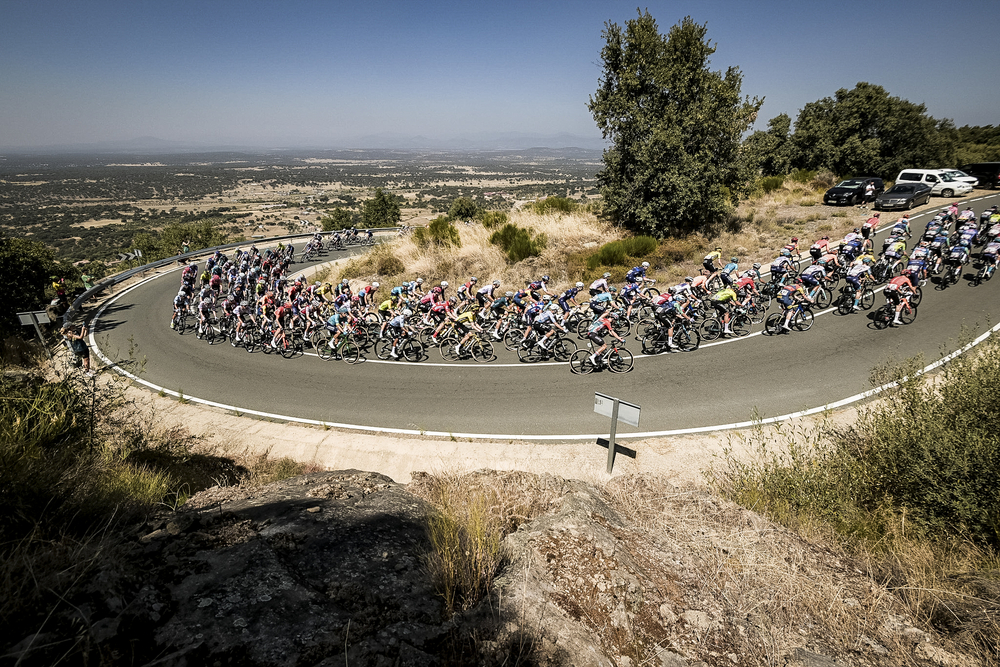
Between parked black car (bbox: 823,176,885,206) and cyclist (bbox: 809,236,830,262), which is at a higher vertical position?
parked black car (bbox: 823,176,885,206)

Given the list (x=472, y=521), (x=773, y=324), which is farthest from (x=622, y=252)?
(x=472, y=521)

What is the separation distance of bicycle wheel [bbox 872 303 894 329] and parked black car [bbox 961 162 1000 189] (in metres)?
28.4

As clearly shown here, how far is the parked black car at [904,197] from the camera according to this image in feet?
82.4

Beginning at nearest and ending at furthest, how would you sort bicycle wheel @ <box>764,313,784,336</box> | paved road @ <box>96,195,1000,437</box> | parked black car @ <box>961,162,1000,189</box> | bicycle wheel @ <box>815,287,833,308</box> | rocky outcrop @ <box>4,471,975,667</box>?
rocky outcrop @ <box>4,471,975,667</box> < paved road @ <box>96,195,1000,437</box> < bicycle wheel @ <box>764,313,784,336</box> < bicycle wheel @ <box>815,287,833,308</box> < parked black car @ <box>961,162,1000,189</box>

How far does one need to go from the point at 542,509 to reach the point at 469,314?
8530 millimetres

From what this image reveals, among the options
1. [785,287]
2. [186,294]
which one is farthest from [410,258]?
[785,287]

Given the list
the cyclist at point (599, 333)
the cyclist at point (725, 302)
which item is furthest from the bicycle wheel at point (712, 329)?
the cyclist at point (599, 333)

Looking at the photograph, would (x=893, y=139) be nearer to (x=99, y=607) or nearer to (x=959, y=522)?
(x=959, y=522)

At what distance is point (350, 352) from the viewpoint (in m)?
14.4

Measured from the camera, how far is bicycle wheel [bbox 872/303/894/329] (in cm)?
1326

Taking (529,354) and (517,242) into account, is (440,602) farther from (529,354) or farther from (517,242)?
(517,242)

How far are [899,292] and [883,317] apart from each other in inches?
31.2

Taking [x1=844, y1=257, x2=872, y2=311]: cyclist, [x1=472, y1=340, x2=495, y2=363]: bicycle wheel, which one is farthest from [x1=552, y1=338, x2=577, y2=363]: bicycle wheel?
[x1=844, y1=257, x2=872, y2=311]: cyclist

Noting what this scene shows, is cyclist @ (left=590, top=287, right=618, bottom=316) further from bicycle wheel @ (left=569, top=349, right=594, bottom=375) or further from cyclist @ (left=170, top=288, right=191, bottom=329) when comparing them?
cyclist @ (left=170, top=288, right=191, bottom=329)
